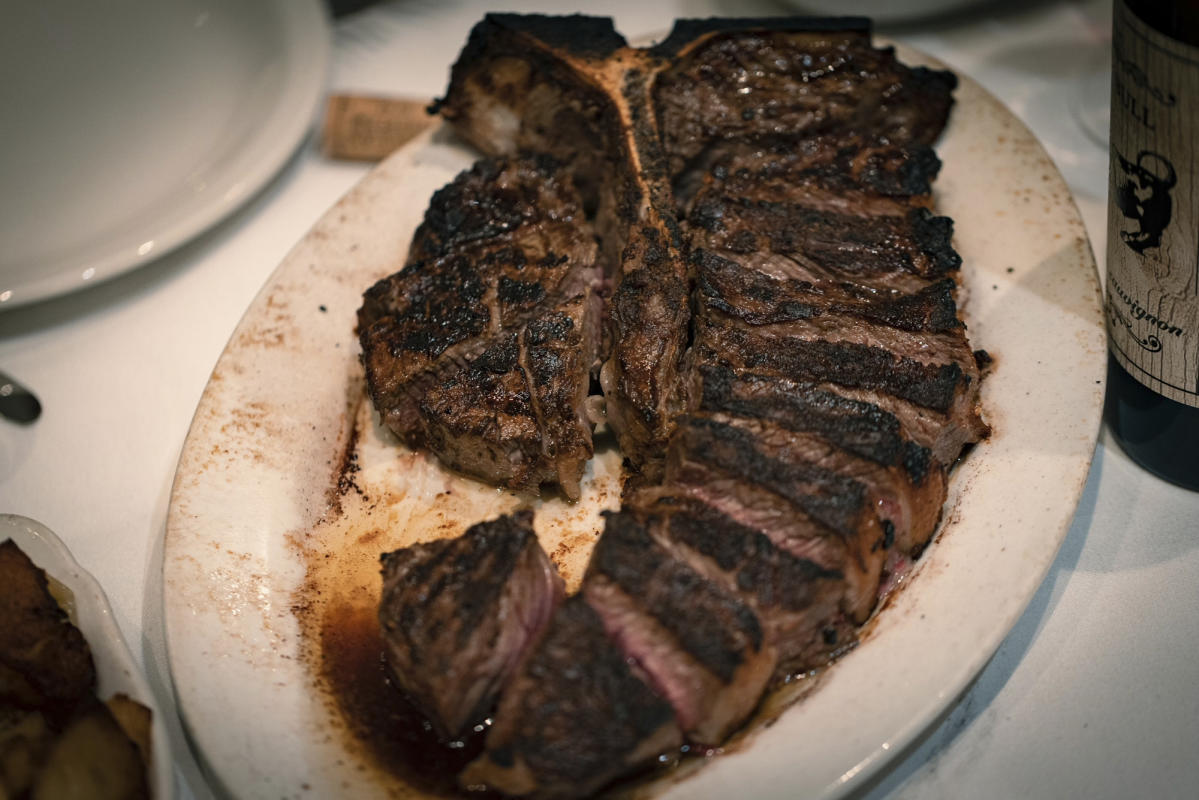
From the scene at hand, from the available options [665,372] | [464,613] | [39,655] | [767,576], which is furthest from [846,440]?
[39,655]

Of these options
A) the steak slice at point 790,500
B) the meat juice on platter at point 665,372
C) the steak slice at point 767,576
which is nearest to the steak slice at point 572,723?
the meat juice on platter at point 665,372

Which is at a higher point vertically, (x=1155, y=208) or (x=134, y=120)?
(x=1155, y=208)

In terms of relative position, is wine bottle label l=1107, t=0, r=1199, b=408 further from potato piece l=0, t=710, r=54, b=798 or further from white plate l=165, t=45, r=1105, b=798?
potato piece l=0, t=710, r=54, b=798

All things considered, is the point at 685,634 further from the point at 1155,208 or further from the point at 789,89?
the point at 789,89

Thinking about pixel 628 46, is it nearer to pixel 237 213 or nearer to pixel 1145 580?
pixel 237 213

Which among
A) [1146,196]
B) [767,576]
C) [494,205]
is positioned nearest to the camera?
[767,576]

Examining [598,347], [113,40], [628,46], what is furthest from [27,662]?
[628,46]

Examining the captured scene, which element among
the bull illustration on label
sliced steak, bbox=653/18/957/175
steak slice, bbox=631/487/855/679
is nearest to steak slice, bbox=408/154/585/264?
sliced steak, bbox=653/18/957/175
